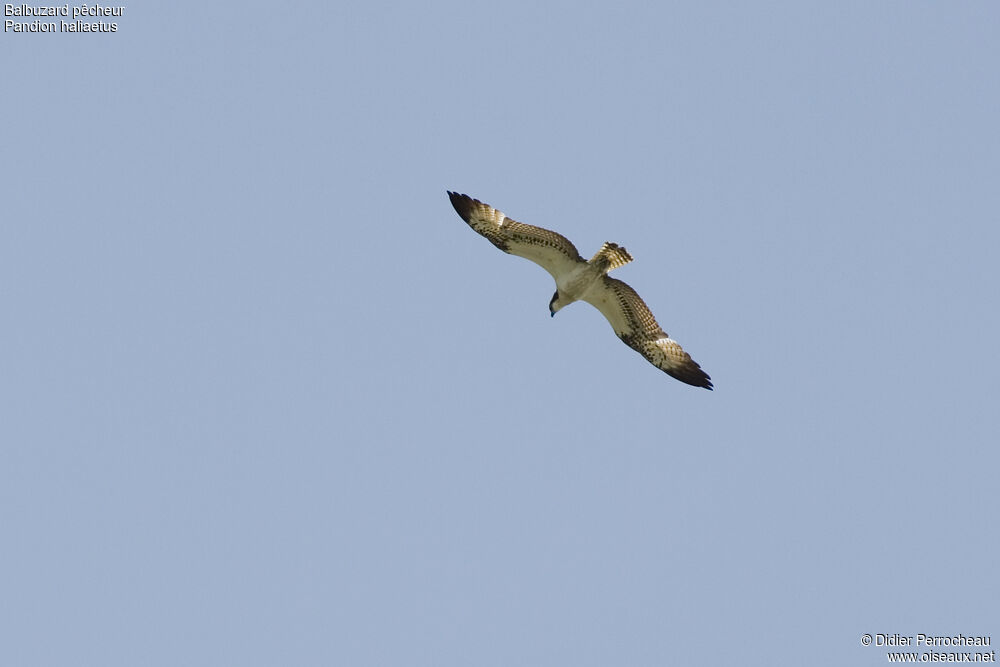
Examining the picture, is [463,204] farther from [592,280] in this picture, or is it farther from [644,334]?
[644,334]

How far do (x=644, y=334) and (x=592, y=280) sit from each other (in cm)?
146

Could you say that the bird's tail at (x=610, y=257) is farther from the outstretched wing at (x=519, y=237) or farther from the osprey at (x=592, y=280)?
the outstretched wing at (x=519, y=237)

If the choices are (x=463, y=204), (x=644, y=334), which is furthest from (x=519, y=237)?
(x=644, y=334)

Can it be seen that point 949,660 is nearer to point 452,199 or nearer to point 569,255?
point 569,255

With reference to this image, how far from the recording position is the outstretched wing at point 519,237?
68.3ft

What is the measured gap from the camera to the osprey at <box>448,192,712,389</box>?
2086 centimetres

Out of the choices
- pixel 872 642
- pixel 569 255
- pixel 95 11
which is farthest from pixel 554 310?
pixel 95 11

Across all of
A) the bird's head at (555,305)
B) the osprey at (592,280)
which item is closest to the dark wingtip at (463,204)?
the osprey at (592,280)

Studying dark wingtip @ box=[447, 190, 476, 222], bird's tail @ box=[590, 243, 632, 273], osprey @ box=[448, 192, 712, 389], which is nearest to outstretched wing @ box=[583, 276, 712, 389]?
osprey @ box=[448, 192, 712, 389]

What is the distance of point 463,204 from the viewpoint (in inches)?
837

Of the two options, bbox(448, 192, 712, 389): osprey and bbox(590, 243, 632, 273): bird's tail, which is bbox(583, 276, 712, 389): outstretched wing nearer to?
bbox(448, 192, 712, 389): osprey

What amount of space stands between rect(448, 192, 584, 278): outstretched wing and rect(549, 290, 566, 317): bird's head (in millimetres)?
330

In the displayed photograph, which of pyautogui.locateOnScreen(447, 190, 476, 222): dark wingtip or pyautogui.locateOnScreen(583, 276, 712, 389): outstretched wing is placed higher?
pyautogui.locateOnScreen(447, 190, 476, 222): dark wingtip

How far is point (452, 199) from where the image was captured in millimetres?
21359
